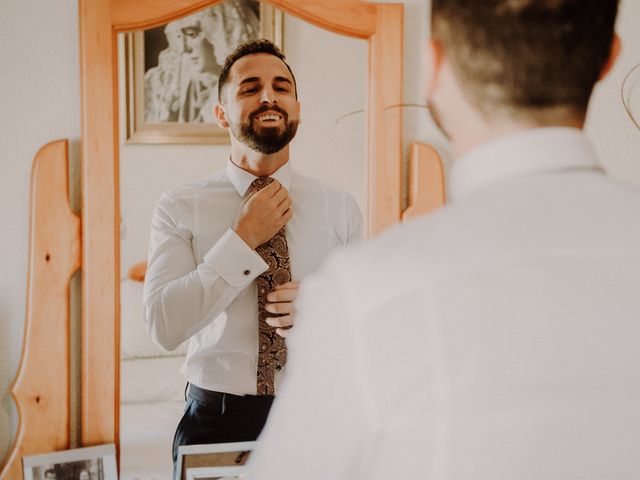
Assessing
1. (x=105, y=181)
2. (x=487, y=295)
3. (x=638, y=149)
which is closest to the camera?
(x=487, y=295)

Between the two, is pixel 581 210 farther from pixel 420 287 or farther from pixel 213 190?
pixel 213 190

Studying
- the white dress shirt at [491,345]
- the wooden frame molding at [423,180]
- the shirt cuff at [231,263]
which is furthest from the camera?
the wooden frame molding at [423,180]

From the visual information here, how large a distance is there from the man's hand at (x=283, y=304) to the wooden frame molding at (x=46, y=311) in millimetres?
392

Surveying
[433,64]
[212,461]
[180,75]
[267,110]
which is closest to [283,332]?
[212,461]

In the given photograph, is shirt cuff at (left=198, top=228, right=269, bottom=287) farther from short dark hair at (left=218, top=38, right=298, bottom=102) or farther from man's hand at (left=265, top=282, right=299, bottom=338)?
short dark hair at (left=218, top=38, right=298, bottom=102)

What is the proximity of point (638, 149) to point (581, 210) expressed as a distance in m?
1.24

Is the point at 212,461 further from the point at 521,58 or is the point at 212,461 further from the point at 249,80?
the point at 521,58

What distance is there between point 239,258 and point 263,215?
0.10m

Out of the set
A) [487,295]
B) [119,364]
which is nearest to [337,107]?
[119,364]

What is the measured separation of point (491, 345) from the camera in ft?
1.60

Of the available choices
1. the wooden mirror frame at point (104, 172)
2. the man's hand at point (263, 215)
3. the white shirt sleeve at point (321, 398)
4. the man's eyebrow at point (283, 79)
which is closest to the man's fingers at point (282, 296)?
the man's hand at point (263, 215)

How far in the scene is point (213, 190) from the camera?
1.26 m

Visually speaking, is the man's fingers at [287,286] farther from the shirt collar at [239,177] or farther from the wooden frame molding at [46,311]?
the wooden frame molding at [46,311]

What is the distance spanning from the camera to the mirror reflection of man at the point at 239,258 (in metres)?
1.23
